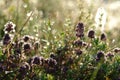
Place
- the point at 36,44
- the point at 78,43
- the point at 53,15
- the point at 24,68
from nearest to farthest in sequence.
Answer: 1. the point at 24,68
2. the point at 78,43
3. the point at 36,44
4. the point at 53,15

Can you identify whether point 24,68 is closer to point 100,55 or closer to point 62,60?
point 62,60

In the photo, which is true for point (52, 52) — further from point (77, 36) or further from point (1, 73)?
point (1, 73)

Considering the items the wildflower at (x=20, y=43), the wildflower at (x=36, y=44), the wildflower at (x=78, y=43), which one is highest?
the wildflower at (x=36, y=44)

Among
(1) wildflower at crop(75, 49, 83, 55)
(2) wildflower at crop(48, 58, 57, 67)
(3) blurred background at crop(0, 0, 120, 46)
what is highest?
(3) blurred background at crop(0, 0, 120, 46)

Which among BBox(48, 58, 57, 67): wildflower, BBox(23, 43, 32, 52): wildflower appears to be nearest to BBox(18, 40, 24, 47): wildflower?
BBox(23, 43, 32, 52): wildflower

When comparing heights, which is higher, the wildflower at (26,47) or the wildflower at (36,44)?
the wildflower at (36,44)

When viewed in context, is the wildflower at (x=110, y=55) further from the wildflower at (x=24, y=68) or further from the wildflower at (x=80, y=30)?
the wildflower at (x=24, y=68)

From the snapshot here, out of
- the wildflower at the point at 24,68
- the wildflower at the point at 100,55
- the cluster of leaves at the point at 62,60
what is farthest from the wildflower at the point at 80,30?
the wildflower at the point at 24,68

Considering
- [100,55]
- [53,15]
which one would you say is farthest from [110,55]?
[53,15]

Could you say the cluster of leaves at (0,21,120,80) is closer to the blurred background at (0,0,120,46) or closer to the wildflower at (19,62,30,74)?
the wildflower at (19,62,30,74)
